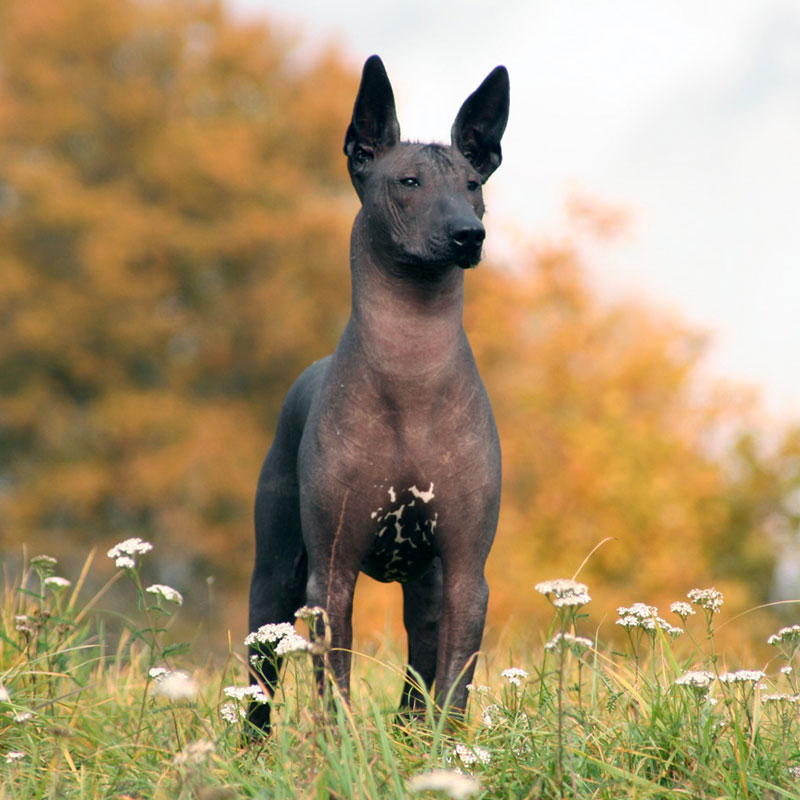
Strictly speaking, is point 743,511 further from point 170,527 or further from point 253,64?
point 253,64

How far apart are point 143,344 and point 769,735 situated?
1569 centimetres

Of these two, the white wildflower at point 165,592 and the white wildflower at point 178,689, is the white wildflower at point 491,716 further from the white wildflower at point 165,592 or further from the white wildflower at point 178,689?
the white wildflower at point 178,689

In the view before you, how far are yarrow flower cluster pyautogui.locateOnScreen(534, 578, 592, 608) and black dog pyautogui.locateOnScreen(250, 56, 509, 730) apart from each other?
3.25ft

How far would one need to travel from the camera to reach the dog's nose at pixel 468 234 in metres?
3.73

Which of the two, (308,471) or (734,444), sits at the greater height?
(734,444)

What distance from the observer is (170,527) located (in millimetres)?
17844

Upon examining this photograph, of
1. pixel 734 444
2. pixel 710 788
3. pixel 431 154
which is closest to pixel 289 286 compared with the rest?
pixel 734 444

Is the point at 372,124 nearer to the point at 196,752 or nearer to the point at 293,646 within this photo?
the point at 293,646

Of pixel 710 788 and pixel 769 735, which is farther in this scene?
pixel 769 735

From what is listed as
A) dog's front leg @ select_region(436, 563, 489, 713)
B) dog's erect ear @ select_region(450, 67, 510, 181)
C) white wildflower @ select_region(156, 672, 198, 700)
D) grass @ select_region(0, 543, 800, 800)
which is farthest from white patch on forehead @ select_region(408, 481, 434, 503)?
white wildflower @ select_region(156, 672, 198, 700)

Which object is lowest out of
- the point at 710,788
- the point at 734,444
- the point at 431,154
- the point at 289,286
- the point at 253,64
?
the point at 710,788

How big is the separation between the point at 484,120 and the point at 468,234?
79 cm

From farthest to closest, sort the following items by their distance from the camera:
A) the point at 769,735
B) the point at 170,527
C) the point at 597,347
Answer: the point at 597,347 → the point at 170,527 → the point at 769,735

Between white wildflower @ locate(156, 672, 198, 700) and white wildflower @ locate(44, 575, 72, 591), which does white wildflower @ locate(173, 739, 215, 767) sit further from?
white wildflower @ locate(44, 575, 72, 591)
